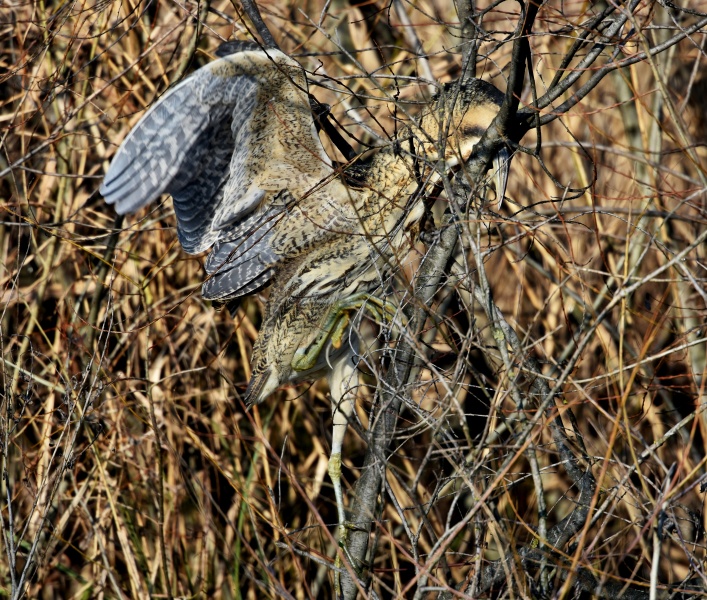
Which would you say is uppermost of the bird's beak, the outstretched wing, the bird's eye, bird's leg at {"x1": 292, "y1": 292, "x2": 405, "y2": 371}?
the outstretched wing

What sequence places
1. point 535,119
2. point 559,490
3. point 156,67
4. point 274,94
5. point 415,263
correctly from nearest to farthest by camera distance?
1. point 535,119
2. point 274,94
3. point 415,263
4. point 156,67
5. point 559,490

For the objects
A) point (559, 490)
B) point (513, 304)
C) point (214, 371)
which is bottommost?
point (559, 490)

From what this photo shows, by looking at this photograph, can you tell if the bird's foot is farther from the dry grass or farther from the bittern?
the dry grass

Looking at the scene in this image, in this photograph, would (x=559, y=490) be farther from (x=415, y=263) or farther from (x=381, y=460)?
(x=381, y=460)

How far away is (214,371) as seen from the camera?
129 inches

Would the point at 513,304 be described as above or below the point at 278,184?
below

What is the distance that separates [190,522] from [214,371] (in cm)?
55

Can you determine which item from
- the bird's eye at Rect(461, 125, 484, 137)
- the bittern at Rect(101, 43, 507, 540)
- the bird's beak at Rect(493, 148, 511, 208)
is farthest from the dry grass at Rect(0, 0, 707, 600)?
the bird's beak at Rect(493, 148, 511, 208)

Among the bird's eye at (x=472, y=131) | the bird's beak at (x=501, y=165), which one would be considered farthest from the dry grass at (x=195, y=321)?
the bird's beak at (x=501, y=165)

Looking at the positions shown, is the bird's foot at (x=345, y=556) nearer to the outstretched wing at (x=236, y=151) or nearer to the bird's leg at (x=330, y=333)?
the bird's leg at (x=330, y=333)

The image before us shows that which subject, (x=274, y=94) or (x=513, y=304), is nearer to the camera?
(x=274, y=94)

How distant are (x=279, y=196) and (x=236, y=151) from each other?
0.69 feet

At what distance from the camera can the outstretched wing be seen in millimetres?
2391

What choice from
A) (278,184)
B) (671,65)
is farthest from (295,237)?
(671,65)
